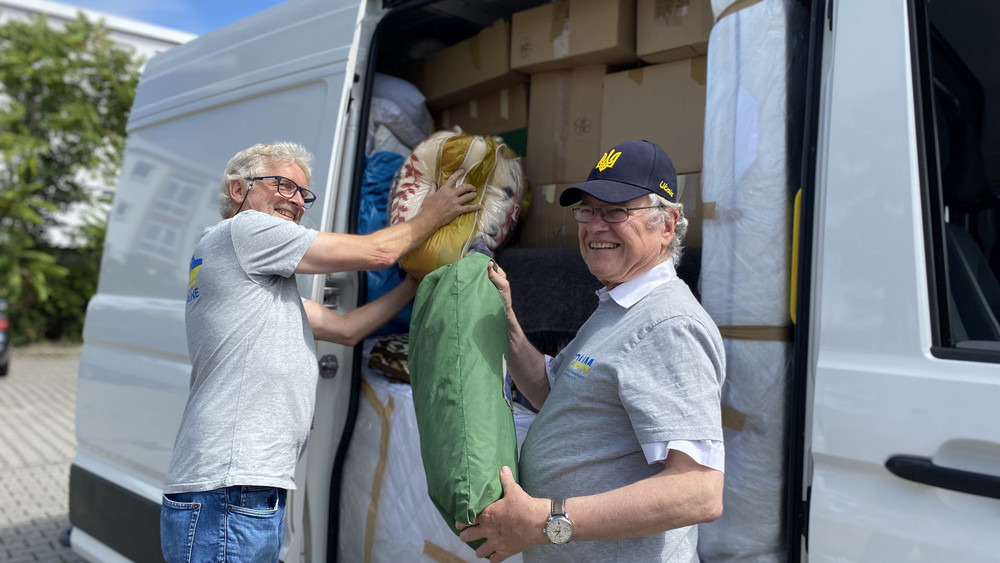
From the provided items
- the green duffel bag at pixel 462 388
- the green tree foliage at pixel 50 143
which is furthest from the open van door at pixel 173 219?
the green tree foliage at pixel 50 143

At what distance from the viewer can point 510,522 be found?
1.30 m

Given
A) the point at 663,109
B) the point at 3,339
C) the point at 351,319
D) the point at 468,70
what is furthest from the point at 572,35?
the point at 3,339

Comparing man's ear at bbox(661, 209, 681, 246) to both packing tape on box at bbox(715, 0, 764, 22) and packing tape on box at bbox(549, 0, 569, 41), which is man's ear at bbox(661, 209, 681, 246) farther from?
packing tape on box at bbox(549, 0, 569, 41)

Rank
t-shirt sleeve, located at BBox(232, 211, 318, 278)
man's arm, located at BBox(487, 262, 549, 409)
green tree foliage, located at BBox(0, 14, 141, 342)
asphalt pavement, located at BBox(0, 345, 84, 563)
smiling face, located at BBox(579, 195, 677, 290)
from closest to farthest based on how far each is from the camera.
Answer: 1. smiling face, located at BBox(579, 195, 677, 290)
2. man's arm, located at BBox(487, 262, 549, 409)
3. t-shirt sleeve, located at BBox(232, 211, 318, 278)
4. asphalt pavement, located at BBox(0, 345, 84, 563)
5. green tree foliage, located at BBox(0, 14, 141, 342)

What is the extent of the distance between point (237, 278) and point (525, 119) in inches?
47.8

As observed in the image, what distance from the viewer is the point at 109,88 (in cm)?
1134

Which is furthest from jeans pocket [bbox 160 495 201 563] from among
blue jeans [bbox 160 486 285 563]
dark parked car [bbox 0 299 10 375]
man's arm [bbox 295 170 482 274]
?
dark parked car [bbox 0 299 10 375]

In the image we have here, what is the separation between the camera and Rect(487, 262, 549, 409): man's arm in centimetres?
167

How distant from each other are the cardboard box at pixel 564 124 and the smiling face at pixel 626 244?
2.76 feet

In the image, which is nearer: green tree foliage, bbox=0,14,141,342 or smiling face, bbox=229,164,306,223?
smiling face, bbox=229,164,306,223

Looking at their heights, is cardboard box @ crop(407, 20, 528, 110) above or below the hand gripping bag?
above

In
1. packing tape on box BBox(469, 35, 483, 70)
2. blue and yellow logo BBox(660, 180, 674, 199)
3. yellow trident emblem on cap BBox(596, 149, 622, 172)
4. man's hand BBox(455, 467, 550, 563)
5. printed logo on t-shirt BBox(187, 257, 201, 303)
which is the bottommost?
man's hand BBox(455, 467, 550, 563)

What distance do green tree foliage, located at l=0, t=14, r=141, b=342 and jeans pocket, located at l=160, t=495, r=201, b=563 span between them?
1003cm

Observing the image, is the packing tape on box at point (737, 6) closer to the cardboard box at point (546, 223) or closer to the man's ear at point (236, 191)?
the cardboard box at point (546, 223)
